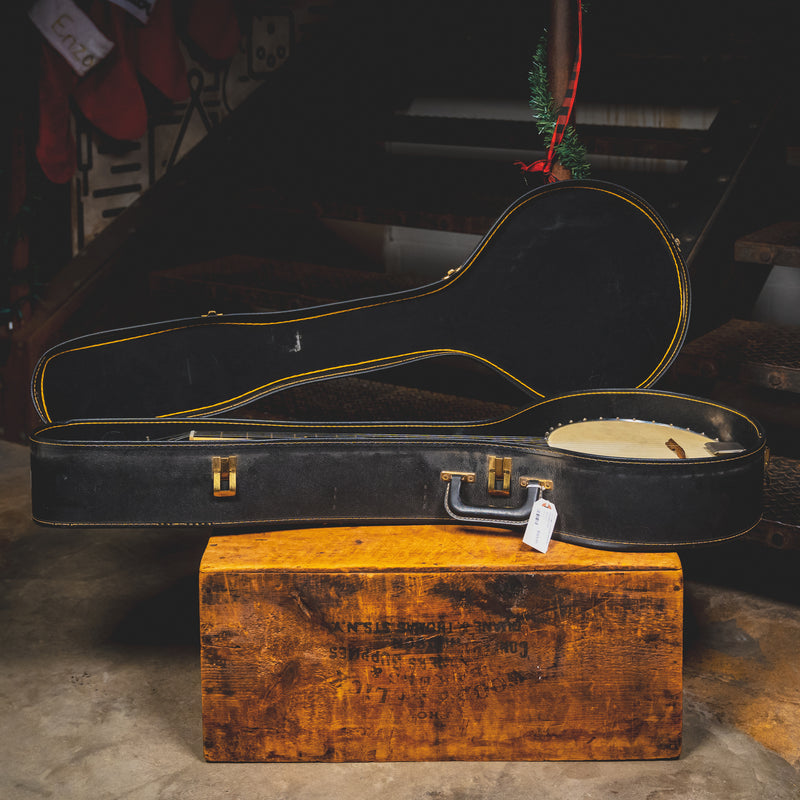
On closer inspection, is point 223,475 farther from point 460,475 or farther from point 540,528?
point 540,528

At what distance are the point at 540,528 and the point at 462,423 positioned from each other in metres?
0.55

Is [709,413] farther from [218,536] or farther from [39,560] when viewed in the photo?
[39,560]

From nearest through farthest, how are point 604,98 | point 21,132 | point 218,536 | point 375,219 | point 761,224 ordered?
point 218,536 → point 761,224 → point 375,219 → point 21,132 → point 604,98

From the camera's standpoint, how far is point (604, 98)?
3.89 m

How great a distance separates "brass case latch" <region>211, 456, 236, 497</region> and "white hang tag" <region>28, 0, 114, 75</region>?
6.84 ft

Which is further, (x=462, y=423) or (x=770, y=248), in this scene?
(x=770, y=248)

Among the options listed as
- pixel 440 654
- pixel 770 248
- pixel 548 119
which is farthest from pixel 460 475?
pixel 770 248

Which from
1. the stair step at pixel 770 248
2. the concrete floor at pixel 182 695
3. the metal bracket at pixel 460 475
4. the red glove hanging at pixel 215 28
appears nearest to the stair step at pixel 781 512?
the concrete floor at pixel 182 695

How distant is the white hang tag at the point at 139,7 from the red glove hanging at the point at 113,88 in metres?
0.07

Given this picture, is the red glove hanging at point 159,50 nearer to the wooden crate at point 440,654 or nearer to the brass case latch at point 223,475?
the brass case latch at point 223,475

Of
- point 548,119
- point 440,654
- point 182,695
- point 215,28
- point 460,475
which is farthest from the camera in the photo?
point 215,28

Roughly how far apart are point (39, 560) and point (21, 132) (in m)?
1.54

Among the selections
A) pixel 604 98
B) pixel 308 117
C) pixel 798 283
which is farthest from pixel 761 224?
pixel 308 117

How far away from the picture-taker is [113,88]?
3.81 meters
